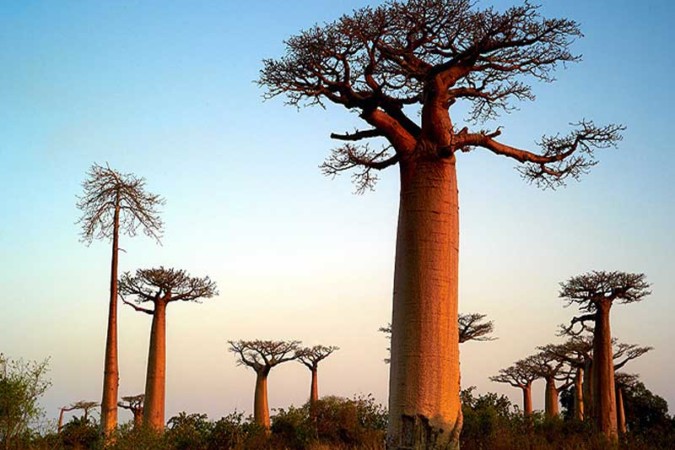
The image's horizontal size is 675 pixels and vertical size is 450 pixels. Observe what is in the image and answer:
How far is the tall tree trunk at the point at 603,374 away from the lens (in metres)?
16.8

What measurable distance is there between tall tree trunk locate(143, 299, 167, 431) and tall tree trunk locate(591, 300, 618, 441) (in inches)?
361

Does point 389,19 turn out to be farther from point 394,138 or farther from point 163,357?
point 163,357

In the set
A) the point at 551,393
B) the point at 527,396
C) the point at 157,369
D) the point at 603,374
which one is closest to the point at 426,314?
the point at 157,369

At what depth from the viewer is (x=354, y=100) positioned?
7.42 metres

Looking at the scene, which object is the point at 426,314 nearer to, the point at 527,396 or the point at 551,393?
the point at 551,393

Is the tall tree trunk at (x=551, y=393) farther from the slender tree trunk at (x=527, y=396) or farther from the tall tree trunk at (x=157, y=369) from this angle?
the tall tree trunk at (x=157, y=369)

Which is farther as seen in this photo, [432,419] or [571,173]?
[571,173]

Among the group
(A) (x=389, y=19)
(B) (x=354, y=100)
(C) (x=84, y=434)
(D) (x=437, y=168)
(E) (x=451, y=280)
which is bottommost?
(C) (x=84, y=434)

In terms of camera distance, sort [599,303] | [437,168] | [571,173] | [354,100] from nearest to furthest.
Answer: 1. [437,168]
2. [354,100]
3. [571,173]
4. [599,303]

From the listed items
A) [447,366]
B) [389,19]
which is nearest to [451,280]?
[447,366]

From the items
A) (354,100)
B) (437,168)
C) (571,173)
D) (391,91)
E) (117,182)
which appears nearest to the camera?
(437,168)

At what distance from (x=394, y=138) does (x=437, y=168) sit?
56 cm

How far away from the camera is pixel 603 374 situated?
17.1 meters

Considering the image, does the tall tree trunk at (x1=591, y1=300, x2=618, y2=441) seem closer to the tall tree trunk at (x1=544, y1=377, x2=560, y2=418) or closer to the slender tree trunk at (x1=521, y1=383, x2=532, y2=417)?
the tall tree trunk at (x1=544, y1=377, x2=560, y2=418)
